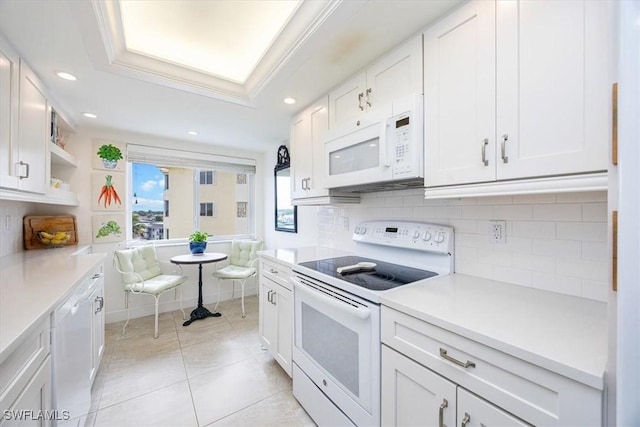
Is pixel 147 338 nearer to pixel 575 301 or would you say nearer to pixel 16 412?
pixel 16 412

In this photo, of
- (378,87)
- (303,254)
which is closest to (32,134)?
(303,254)

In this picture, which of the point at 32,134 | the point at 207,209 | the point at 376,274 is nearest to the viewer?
the point at 376,274

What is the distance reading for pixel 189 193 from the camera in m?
3.88

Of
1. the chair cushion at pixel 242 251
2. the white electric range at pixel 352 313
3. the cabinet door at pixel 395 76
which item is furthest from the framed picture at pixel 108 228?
the cabinet door at pixel 395 76

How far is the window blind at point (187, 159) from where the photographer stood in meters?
3.25

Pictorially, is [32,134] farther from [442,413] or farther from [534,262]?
[534,262]

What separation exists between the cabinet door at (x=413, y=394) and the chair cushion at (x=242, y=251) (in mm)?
2696

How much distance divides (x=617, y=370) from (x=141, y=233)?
4.10m

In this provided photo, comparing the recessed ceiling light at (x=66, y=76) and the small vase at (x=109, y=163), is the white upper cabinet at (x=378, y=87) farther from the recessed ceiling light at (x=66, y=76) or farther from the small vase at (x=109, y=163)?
the small vase at (x=109, y=163)

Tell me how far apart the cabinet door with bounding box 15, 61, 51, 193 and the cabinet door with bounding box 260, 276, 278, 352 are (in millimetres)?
1677

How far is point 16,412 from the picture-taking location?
80 centimetres

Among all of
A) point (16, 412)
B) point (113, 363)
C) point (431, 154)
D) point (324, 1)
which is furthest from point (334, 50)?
point (113, 363)

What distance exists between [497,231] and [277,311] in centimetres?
159

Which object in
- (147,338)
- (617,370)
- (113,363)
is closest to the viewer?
(617,370)
